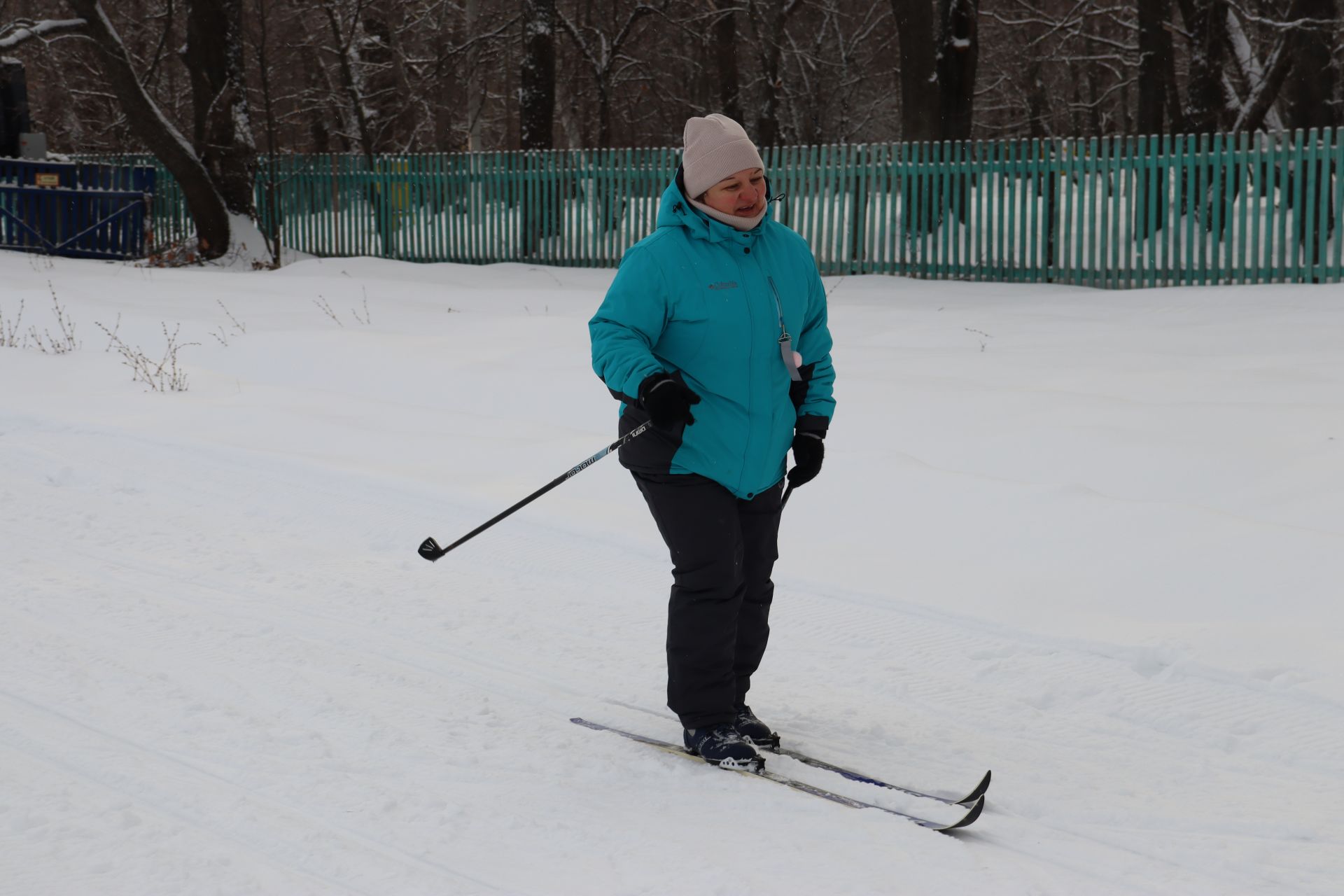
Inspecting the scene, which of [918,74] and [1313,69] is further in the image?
[918,74]

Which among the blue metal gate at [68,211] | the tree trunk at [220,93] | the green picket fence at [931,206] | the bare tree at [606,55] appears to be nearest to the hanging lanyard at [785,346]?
the green picket fence at [931,206]

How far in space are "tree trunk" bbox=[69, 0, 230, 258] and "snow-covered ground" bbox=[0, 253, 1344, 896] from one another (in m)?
9.27

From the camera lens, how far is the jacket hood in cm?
351

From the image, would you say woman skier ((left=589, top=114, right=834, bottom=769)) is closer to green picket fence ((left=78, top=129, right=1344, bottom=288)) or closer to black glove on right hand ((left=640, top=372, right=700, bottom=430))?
black glove on right hand ((left=640, top=372, right=700, bottom=430))

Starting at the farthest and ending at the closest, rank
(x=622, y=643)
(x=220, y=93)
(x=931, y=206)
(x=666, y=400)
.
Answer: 1. (x=220, y=93)
2. (x=931, y=206)
3. (x=622, y=643)
4. (x=666, y=400)

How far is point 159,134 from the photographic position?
17.8 m

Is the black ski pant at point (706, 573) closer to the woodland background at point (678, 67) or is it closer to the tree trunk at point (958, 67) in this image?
the woodland background at point (678, 67)

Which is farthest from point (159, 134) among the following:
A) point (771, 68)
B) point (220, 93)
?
point (771, 68)

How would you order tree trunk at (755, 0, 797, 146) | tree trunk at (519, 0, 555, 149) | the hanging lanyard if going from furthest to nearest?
tree trunk at (755, 0, 797, 146) < tree trunk at (519, 0, 555, 149) < the hanging lanyard

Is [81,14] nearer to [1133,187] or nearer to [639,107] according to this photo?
[1133,187]

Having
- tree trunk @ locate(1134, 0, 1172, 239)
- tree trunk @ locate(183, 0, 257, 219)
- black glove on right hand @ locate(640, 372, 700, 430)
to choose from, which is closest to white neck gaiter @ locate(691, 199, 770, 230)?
black glove on right hand @ locate(640, 372, 700, 430)

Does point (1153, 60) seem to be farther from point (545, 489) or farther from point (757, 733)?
point (757, 733)

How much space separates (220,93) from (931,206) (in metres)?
9.73

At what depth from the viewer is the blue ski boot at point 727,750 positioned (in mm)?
3541
